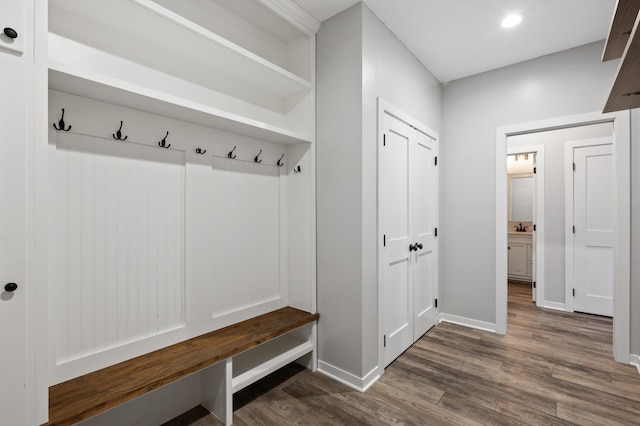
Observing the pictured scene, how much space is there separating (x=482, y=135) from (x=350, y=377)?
2.71 metres

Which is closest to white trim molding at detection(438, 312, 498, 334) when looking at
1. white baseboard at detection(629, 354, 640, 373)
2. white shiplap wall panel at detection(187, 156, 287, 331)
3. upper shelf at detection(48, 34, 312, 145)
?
white baseboard at detection(629, 354, 640, 373)

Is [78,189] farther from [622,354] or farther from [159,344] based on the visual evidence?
[622,354]

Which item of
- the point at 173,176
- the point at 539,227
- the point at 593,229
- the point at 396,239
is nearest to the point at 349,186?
the point at 396,239

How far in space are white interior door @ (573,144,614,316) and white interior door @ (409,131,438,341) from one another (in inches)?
76.9

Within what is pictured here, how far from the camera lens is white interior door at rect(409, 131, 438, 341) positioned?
2.85 m

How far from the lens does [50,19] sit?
4.52 feet

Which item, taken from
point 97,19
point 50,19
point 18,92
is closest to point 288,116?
point 97,19

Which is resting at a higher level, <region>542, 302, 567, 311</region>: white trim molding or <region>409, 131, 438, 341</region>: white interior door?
<region>409, 131, 438, 341</region>: white interior door

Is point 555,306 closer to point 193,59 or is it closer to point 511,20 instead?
point 511,20

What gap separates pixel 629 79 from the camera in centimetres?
123

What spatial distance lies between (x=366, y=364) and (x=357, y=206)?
112 centimetres

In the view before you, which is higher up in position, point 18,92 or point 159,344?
point 18,92

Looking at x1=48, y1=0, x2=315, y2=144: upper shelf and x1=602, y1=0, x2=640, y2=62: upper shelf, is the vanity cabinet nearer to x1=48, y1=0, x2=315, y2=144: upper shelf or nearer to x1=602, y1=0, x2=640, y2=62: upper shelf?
x1=602, y1=0, x2=640, y2=62: upper shelf

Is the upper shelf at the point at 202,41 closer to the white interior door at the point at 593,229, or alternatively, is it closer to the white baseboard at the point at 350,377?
the white baseboard at the point at 350,377
